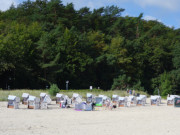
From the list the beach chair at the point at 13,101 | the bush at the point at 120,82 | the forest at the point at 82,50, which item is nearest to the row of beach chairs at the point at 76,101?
the beach chair at the point at 13,101

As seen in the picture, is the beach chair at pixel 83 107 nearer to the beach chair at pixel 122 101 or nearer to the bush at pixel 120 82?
the beach chair at pixel 122 101

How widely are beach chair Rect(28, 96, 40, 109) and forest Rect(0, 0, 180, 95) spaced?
77.4ft

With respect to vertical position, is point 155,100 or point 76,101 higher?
point 76,101

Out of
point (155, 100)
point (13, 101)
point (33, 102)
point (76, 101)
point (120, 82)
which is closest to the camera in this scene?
point (13, 101)

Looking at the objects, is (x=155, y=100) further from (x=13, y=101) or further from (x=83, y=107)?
(x=13, y=101)

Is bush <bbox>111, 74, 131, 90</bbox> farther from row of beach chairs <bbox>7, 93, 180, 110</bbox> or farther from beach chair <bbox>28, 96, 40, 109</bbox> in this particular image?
beach chair <bbox>28, 96, 40, 109</bbox>

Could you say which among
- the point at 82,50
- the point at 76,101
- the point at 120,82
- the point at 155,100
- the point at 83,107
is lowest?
the point at 83,107

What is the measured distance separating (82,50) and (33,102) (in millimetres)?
36153

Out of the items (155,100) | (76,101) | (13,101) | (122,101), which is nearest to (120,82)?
(155,100)

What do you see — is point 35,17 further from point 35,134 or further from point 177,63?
point 35,134

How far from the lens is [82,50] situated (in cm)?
5734

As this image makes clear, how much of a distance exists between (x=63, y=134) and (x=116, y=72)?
49.4m

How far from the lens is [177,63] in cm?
6694

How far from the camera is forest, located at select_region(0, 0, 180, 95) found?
49.0 metres
